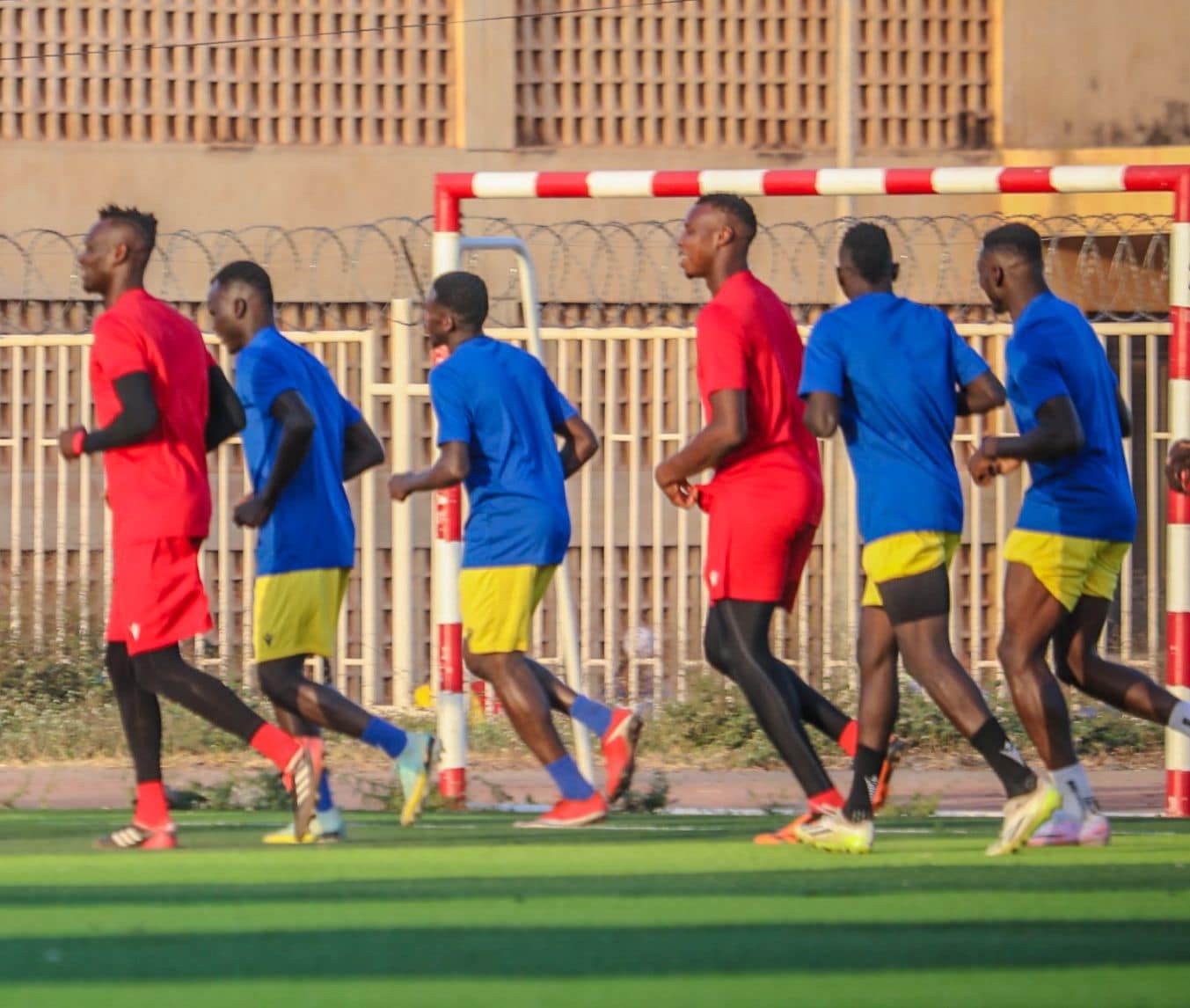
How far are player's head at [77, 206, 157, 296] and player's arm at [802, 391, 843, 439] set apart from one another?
2.05m

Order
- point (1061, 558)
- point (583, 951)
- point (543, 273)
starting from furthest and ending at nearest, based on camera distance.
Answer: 1. point (543, 273)
2. point (1061, 558)
3. point (583, 951)

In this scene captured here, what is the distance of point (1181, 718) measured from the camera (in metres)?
7.28

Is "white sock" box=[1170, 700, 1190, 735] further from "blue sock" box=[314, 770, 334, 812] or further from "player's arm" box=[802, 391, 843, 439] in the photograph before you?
"blue sock" box=[314, 770, 334, 812]

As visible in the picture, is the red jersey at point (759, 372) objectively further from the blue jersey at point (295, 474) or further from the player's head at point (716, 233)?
the blue jersey at point (295, 474)

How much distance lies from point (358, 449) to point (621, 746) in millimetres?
1339

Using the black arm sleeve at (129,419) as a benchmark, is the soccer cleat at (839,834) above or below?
below

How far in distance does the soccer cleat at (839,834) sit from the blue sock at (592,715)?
1.14 m

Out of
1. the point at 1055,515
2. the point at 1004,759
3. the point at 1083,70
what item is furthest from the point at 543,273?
the point at 1004,759

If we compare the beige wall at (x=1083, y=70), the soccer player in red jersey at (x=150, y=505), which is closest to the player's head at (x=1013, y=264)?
the soccer player in red jersey at (x=150, y=505)

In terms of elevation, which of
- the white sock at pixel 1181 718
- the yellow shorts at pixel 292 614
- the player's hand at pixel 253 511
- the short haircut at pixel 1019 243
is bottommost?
the white sock at pixel 1181 718

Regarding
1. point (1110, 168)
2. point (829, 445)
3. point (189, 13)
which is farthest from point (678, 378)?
point (189, 13)

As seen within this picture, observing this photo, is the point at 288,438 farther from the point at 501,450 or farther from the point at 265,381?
the point at 501,450

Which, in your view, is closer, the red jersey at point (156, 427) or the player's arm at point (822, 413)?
the player's arm at point (822, 413)

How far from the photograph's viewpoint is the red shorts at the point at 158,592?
22.3 ft
